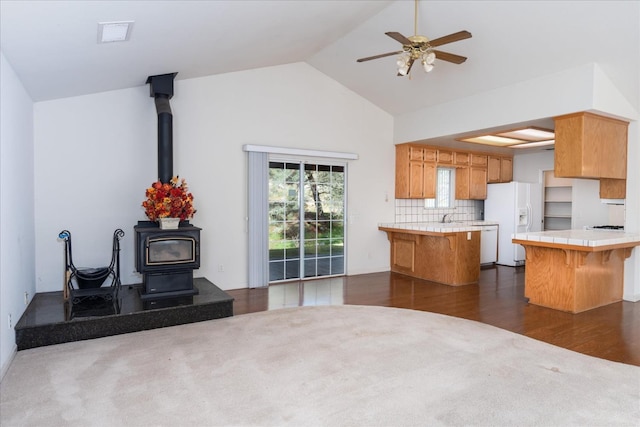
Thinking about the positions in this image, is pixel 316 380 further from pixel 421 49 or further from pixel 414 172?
pixel 414 172

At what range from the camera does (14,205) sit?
10.7 feet

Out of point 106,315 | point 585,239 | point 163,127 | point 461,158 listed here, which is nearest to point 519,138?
point 461,158

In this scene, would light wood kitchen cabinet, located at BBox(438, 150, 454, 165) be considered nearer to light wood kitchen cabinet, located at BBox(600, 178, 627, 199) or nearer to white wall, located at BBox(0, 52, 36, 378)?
light wood kitchen cabinet, located at BBox(600, 178, 627, 199)

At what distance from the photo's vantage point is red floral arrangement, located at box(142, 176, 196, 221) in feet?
13.6

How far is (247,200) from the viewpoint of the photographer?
5.43 meters

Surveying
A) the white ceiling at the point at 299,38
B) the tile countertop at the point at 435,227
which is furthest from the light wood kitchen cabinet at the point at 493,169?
the white ceiling at the point at 299,38

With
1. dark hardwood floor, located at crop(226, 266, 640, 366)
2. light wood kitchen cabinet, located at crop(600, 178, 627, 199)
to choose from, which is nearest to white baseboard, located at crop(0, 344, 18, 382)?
dark hardwood floor, located at crop(226, 266, 640, 366)

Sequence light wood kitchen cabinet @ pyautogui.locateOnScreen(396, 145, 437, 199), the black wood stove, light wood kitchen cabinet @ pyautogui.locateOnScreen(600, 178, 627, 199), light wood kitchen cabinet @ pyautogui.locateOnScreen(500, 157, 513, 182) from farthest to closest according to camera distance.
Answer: light wood kitchen cabinet @ pyautogui.locateOnScreen(500, 157, 513, 182) → light wood kitchen cabinet @ pyautogui.locateOnScreen(396, 145, 437, 199) → light wood kitchen cabinet @ pyautogui.locateOnScreen(600, 178, 627, 199) → the black wood stove

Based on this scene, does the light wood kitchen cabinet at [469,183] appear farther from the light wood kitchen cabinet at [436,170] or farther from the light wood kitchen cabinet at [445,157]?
the light wood kitchen cabinet at [445,157]

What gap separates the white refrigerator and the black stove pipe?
6188mm

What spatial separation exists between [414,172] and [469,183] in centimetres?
149

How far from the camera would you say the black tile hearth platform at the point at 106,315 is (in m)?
3.28

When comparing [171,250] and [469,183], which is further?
[469,183]

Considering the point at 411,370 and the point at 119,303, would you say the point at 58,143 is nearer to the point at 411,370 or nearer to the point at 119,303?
the point at 119,303
